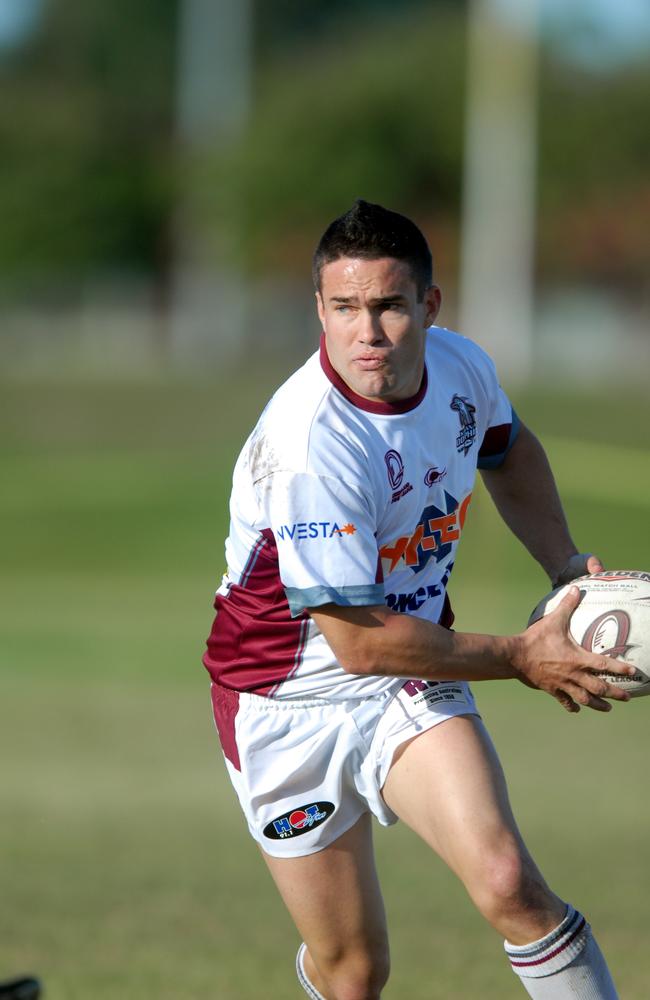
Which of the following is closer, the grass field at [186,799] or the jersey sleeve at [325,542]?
the jersey sleeve at [325,542]

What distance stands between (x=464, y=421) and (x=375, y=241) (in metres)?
0.75

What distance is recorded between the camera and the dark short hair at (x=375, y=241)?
A: 4.45 metres

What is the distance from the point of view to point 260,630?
484 cm

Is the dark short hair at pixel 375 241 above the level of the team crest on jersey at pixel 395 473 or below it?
above

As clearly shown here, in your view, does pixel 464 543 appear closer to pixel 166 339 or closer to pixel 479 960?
pixel 479 960

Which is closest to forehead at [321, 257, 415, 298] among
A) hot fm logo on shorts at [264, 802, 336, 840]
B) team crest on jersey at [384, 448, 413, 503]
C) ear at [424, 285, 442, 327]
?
ear at [424, 285, 442, 327]

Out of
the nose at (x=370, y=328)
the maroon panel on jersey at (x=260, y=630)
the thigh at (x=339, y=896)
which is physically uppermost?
the nose at (x=370, y=328)

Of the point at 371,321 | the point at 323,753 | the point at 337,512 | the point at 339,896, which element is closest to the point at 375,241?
the point at 371,321

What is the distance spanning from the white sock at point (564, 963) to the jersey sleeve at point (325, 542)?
1046mm

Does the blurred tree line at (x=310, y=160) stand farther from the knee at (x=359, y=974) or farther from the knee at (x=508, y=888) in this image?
the knee at (x=508, y=888)

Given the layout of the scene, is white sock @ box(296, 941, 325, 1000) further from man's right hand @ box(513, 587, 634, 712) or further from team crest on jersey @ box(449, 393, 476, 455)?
team crest on jersey @ box(449, 393, 476, 455)

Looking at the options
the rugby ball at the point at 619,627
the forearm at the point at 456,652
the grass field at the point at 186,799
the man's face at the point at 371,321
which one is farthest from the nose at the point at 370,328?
the grass field at the point at 186,799

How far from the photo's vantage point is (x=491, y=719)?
11.4 meters

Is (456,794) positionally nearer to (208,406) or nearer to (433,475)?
(433,475)
